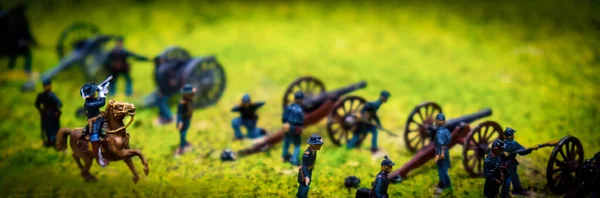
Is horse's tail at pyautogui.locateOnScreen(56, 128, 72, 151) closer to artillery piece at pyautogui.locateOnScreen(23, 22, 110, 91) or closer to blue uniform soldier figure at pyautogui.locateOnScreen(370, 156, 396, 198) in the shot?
artillery piece at pyautogui.locateOnScreen(23, 22, 110, 91)

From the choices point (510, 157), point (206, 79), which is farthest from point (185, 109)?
A: point (510, 157)

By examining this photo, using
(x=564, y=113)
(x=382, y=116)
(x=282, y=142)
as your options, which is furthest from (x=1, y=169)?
(x=564, y=113)

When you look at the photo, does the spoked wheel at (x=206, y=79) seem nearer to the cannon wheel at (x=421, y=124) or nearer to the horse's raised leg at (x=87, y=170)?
the horse's raised leg at (x=87, y=170)

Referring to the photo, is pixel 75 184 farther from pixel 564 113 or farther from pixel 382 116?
pixel 564 113

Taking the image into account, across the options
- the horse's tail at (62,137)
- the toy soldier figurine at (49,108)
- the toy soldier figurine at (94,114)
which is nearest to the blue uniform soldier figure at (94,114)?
the toy soldier figurine at (94,114)

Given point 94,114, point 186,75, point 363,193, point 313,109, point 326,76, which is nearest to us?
point 363,193

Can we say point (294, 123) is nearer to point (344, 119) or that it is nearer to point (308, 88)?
point (344, 119)
